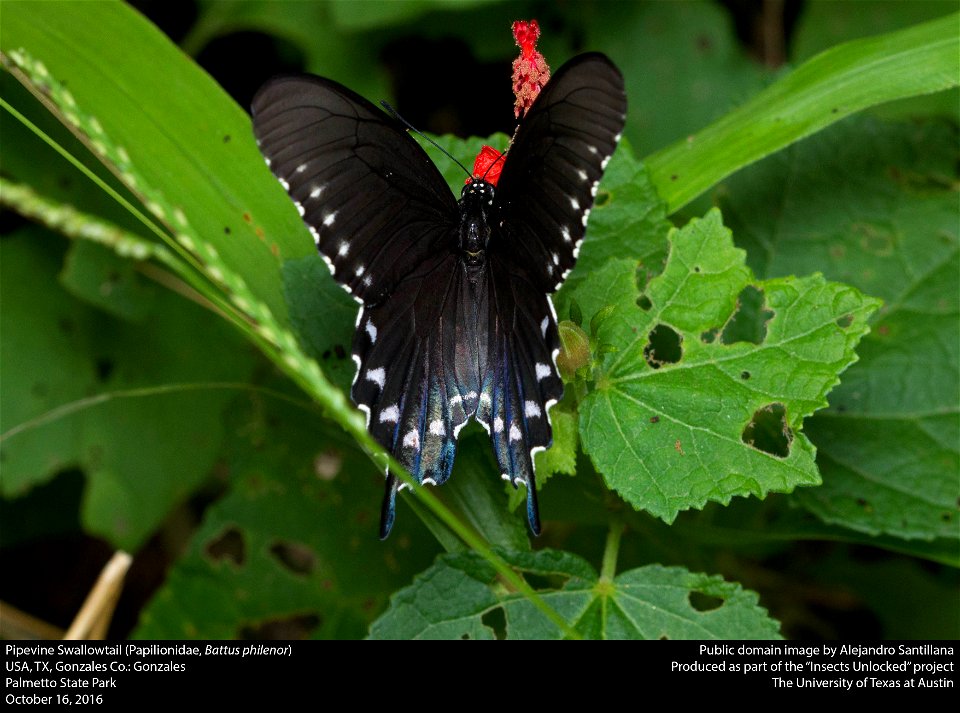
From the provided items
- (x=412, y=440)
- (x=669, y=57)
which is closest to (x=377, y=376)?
(x=412, y=440)

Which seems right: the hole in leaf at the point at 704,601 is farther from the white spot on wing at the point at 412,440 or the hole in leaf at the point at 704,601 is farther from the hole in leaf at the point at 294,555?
the hole in leaf at the point at 294,555


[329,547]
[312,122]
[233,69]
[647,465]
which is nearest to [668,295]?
[647,465]

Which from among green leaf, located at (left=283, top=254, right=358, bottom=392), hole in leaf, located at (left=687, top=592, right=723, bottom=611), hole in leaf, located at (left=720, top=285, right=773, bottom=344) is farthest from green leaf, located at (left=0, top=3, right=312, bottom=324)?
hole in leaf, located at (left=687, top=592, right=723, bottom=611)

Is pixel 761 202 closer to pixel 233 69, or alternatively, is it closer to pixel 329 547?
pixel 329 547

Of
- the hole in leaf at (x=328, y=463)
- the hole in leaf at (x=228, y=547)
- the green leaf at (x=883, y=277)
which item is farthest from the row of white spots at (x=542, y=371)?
the hole in leaf at (x=228, y=547)

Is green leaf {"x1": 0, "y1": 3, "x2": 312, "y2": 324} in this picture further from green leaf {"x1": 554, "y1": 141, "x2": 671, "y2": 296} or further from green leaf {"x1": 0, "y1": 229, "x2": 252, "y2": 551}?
green leaf {"x1": 0, "y1": 229, "x2": 252, "y2": 551}
